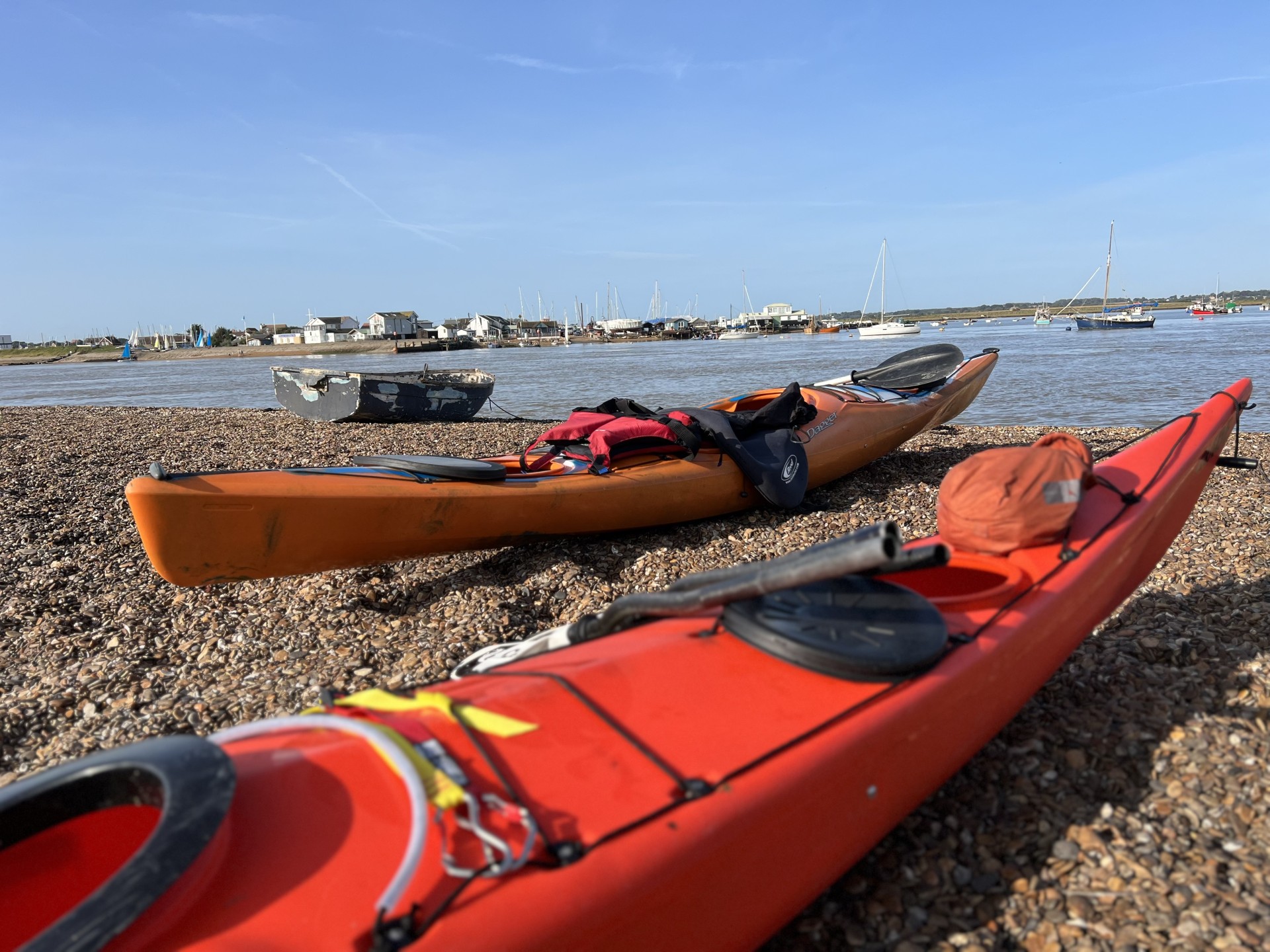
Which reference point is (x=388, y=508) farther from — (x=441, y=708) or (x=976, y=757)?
(x=976, y=757)

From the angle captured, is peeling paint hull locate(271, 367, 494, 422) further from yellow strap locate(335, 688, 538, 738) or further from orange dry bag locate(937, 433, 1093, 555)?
yellow strap locate(335, 688, 538, 738)

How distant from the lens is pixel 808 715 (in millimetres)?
2152

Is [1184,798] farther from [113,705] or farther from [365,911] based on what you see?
Answer: [113,705]

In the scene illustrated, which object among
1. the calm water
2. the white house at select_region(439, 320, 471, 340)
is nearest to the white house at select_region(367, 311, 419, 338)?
the white house at select_region(439, 320, 471, 340)

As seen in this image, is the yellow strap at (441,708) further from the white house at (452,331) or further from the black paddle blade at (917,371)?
the white house at (452,331)

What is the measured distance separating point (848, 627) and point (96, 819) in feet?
6.41

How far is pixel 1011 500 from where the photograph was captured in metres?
3.08

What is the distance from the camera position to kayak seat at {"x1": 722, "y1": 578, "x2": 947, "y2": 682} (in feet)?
7.47

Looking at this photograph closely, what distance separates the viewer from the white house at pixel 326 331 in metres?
86.4

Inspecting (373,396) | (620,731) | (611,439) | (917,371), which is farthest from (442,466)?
(373,396)

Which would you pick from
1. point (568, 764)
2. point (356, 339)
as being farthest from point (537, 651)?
point (356, 339)

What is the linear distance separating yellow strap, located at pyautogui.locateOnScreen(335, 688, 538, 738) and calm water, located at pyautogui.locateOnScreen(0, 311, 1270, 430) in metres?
12.9

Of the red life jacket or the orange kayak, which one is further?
the red life jacket

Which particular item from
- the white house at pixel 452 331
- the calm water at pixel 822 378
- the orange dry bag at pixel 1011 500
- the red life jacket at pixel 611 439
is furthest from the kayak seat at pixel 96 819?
the white house at pixel 452 331
